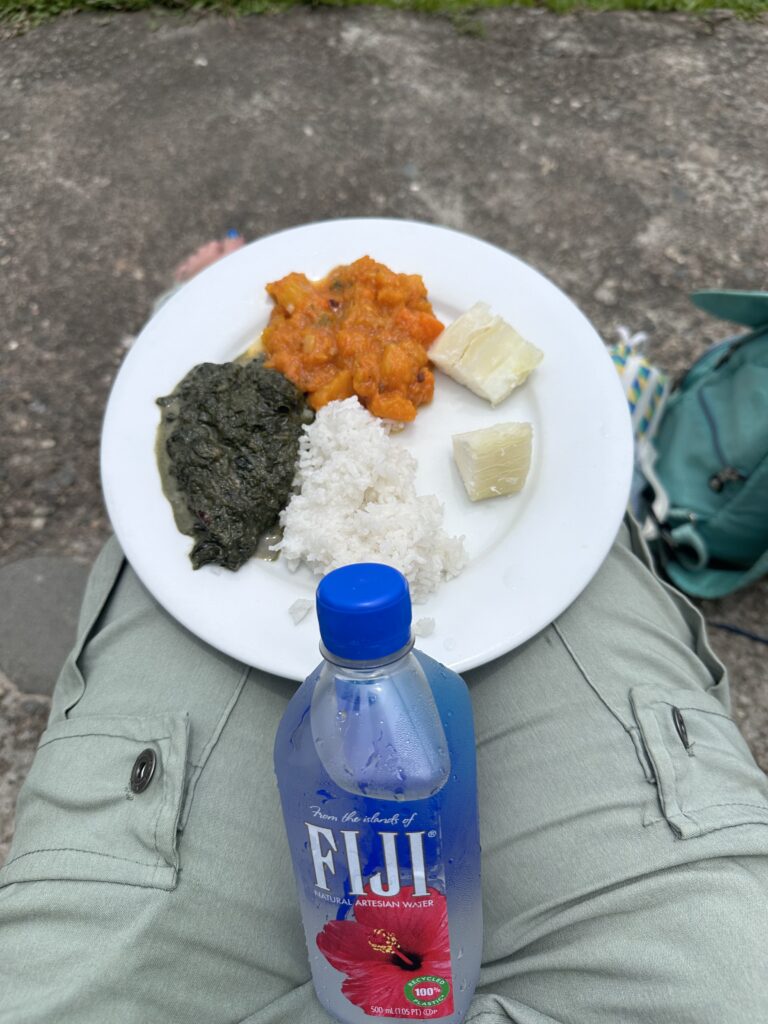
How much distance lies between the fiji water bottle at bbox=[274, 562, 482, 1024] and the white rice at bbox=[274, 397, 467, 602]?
429 millimetres

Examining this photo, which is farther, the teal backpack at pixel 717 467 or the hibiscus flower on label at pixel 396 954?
the teal backpack at pixel 717 467

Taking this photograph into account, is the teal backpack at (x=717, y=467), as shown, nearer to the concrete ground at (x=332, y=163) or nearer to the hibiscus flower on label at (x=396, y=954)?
the concrete ground at (x=332, y=163)

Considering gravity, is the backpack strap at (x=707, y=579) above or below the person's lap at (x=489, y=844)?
below

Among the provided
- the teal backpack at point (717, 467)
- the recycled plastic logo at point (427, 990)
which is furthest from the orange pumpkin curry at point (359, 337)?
the recycled plastic logo at point (427, 990)

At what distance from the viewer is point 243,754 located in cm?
175

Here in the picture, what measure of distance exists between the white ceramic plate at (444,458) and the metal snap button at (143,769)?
28cm

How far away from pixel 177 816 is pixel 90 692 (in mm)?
402

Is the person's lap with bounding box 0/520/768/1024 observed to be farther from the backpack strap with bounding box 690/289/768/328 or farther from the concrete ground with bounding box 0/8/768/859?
the concrete ground with bounding box 0/8/768/859

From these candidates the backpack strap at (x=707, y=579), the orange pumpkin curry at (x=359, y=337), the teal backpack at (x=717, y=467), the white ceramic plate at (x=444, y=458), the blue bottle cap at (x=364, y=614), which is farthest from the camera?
the backpack strap at (x=707, y=579)

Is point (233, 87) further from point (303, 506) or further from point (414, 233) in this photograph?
point (303, 506)

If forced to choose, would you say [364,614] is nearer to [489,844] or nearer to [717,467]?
[489,844]

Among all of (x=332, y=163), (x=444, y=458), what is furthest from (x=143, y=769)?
(x=332, y=163)

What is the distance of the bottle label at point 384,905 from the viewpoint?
132 cm

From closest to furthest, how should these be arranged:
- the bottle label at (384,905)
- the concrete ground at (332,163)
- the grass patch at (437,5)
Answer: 1. the bottle label at (384,905)
2. the concrete ground at (332,163)
3. the grass patch at (437,5)
